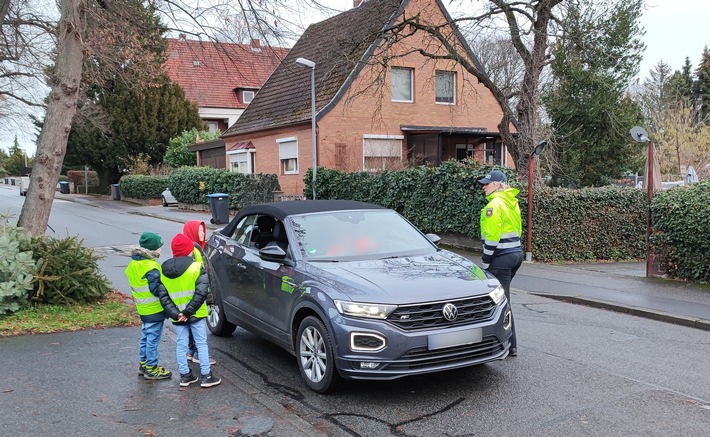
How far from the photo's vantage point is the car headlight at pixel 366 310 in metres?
4.80

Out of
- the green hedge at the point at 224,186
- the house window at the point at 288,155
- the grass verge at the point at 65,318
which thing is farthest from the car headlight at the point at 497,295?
the house window at the point at 288,155

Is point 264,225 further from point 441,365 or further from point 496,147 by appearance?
point 496,147

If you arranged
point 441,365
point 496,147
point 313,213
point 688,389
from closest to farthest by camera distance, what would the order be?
point 441,365 < point 688,389 < point 313,213 < point 496,147

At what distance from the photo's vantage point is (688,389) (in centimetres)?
535

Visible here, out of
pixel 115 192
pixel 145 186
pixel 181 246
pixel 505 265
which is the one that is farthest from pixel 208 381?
pixel 115 192

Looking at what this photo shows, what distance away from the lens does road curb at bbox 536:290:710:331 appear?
802cm

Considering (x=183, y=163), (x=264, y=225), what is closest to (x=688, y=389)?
(x=264, y=225)

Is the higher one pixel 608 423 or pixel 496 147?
pixel 496 147

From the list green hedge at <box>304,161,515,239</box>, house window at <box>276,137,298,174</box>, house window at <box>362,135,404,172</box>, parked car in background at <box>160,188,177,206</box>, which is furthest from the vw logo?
parked car in background at <box>160,188,177,206</box>

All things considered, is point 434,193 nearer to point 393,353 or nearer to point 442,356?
point 442,356

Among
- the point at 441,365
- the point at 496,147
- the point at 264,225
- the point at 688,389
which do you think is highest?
the point at 496,147

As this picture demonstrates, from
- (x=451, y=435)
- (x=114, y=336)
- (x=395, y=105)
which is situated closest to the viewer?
(x=451, y=435)

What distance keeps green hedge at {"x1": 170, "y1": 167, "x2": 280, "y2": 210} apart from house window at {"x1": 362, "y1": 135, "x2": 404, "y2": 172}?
13.2ft

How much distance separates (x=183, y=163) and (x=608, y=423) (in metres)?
36.9
